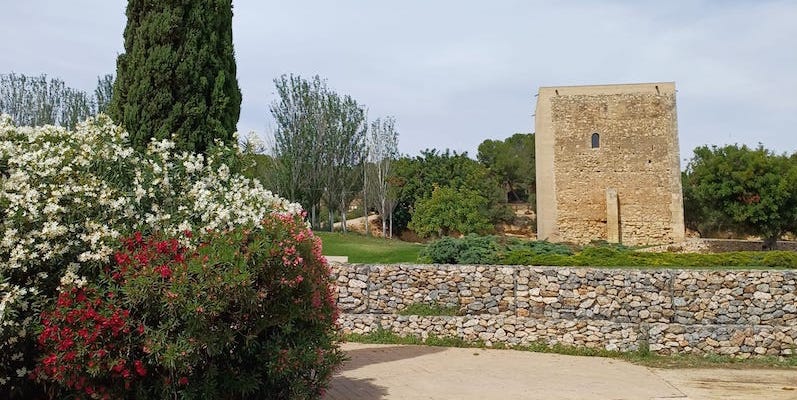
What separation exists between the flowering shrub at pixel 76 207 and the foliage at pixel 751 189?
3071 centimetres

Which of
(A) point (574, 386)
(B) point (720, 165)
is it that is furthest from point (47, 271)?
(B) point (720, 165)

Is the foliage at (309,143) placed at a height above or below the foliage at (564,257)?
above

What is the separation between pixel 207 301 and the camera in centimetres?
490

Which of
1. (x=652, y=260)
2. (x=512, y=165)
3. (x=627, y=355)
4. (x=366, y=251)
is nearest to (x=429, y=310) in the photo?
(x=627, y=355)

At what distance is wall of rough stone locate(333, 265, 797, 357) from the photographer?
11531 millimetres

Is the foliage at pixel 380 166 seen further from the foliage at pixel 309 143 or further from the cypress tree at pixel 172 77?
the cypress tree at pixel 172 77

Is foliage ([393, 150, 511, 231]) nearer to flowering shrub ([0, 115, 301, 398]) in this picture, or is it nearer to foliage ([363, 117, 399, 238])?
foliage ([363, 117, 399, 238])

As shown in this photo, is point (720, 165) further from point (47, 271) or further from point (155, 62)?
point (47, 271)

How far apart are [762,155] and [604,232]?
8.89m

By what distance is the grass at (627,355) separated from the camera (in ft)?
35.4

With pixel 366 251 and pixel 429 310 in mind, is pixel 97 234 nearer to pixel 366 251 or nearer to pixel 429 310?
pixel 429 310

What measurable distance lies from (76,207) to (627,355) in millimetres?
9605

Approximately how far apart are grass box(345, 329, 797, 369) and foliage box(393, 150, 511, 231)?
29.6 m

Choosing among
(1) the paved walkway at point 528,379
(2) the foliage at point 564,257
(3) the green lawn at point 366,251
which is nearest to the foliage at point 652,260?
(2) the foliage at point 564,257
